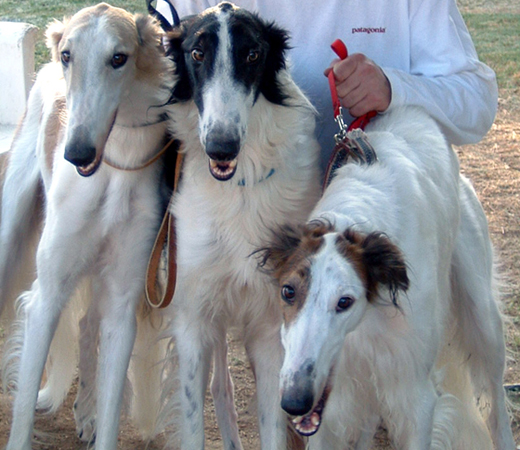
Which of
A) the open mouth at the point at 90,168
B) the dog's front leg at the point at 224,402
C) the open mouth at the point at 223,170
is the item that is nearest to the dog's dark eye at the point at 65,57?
the open mouth at the point at 90,168

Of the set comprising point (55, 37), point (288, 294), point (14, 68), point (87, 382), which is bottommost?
point (87, 382)

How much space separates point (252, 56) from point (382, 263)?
2.64 feet

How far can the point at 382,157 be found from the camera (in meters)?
2.73

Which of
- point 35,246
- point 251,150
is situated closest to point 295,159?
point 251,150

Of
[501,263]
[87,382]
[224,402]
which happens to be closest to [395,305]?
[224,402]

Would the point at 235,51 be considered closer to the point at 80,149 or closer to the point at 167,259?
the point at 80,149

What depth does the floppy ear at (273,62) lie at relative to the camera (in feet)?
8.89

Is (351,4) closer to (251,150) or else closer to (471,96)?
(471,96)

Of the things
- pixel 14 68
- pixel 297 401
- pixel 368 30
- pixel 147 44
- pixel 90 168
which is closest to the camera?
pixel 297 401

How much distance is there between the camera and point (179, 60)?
2.75m

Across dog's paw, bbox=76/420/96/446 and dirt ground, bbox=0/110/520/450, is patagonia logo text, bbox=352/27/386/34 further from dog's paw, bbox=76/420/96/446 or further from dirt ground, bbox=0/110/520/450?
dog's paw, bbox=76/420/96/446

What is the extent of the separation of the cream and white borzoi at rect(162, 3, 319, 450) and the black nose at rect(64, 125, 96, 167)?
341 mm

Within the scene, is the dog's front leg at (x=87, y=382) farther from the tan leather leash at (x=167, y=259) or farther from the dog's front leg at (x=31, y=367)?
the tan leather leash at (x=167, y=259)

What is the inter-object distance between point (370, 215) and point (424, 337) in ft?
1.40
